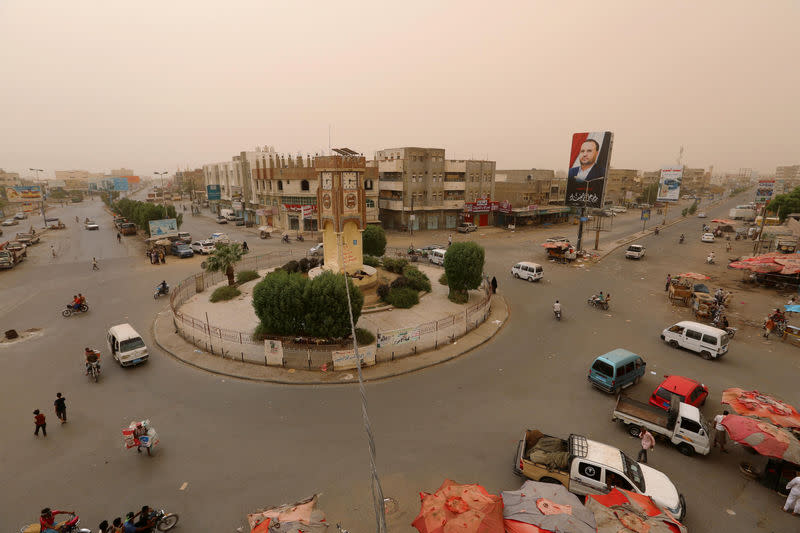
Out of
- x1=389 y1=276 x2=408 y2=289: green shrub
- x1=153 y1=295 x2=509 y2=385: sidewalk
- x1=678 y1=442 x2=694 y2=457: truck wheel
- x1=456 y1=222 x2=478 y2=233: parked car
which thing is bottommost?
x1=678 y1=442 x2=694 y2=457: truck wheel

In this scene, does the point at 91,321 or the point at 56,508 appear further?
the point at 91,321

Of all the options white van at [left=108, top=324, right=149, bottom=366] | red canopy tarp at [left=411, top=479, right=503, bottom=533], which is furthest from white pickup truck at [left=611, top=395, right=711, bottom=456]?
white van at [left=108, top=324, right=149, bottom=366]

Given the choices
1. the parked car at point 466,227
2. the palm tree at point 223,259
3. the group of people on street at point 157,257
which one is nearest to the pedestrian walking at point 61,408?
the palm tree at point 223,259

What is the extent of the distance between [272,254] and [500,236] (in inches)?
1345

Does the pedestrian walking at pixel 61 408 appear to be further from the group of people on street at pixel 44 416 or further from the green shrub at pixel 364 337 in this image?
the green shrub at pixel 364 337

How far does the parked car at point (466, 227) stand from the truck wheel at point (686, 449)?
4974cm

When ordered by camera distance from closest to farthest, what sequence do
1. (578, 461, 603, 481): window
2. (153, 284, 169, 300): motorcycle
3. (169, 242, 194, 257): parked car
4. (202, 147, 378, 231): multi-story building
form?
(578, 461, 603, 481): window, (153, 284, 169, 300): motorcycle, (169, 242, 194, 257): parked car, (202, 147, 378, 231): multi-story building

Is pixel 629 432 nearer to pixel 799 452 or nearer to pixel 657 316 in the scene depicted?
pixel 799 452

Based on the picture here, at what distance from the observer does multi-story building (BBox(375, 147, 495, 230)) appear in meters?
59.0

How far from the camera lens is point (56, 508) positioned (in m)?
10.3

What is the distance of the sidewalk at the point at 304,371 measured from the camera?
17.0 m

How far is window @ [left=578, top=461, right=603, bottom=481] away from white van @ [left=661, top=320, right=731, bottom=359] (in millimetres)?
13229

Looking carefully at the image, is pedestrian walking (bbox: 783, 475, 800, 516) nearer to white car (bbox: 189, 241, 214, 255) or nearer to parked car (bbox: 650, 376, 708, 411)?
parked car (bbox: 650, 376, 708, 411)

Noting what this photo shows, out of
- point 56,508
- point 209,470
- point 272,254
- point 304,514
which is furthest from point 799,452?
point 272,254
